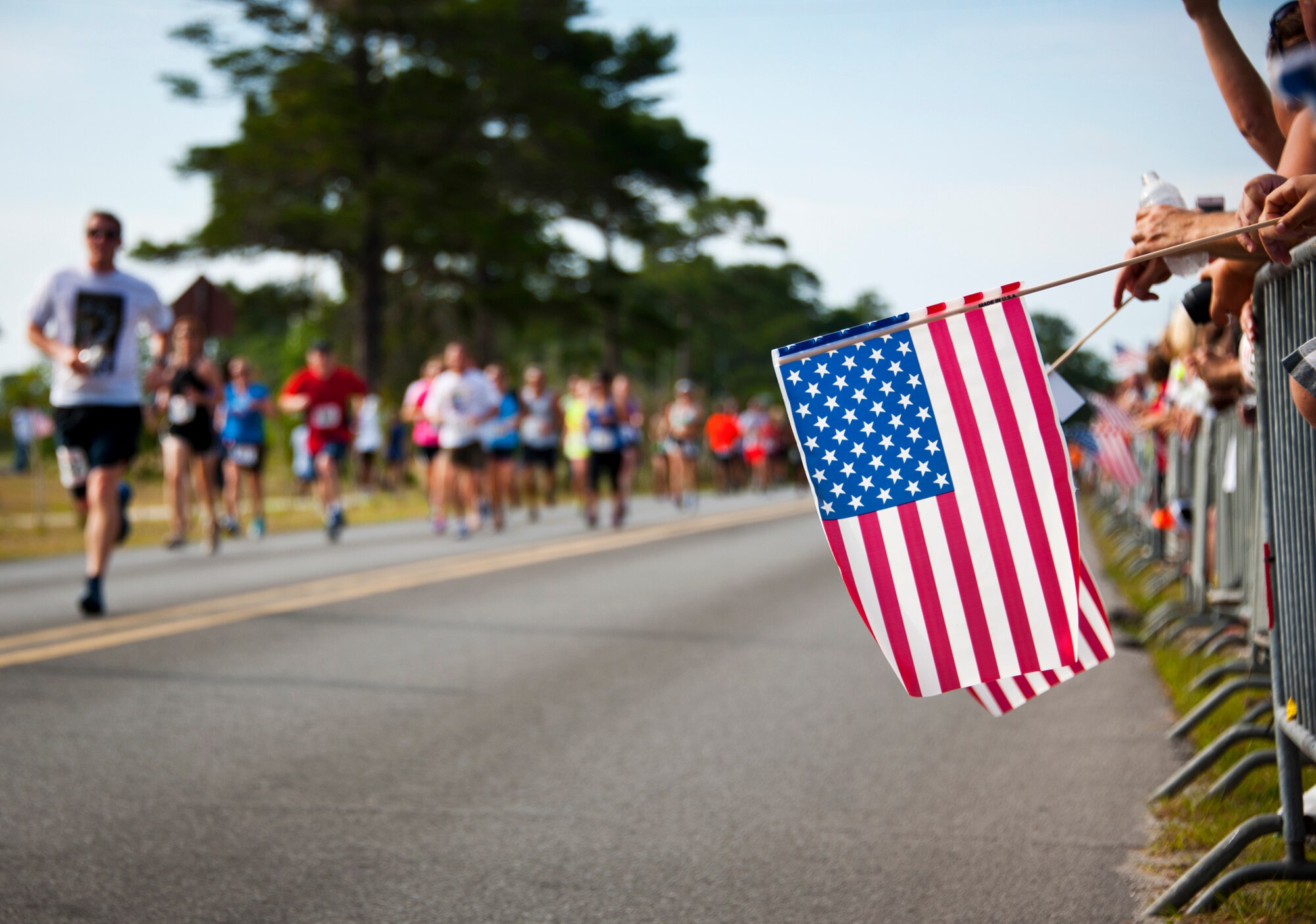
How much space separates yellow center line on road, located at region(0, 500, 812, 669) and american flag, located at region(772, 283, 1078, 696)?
16.4 ft

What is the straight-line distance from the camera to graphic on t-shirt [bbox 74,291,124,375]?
316 inches

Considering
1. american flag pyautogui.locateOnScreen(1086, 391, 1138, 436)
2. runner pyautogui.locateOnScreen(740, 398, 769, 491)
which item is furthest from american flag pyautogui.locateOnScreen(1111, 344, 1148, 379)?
runner pyautogui.locateOnScreen(740, 398, 769, 491)

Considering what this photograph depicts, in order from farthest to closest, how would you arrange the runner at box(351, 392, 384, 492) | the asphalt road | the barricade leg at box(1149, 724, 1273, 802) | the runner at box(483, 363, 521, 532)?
1. the runner at box(351, 392, 384, 492)
2. the runner at box(483, 363, 521, 532)
3. the barricade leg at box(1149, 724, 1273, 802)
4. the asphalt road

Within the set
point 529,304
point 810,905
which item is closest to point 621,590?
point 810,905

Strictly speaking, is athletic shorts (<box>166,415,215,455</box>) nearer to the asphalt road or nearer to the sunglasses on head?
the asphalt road

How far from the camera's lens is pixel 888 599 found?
2.99 meters

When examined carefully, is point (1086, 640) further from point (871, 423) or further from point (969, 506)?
point (871, 423)

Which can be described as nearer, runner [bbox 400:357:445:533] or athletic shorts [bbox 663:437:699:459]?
runner [bbox 400:357:445:533]

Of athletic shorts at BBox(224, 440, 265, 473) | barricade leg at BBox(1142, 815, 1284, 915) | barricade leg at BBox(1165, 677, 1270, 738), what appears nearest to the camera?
barricade leg at BBox(1142, 815, 1284, 915)

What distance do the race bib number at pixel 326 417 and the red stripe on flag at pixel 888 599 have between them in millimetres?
12770

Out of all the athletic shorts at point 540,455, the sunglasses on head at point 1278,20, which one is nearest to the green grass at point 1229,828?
the sunglasses on head at point 1278,20

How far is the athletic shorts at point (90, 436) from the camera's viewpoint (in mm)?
8023

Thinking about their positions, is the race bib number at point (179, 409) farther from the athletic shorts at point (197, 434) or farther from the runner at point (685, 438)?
the runner at point (685, 438)

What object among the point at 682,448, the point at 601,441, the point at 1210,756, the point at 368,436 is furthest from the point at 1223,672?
the point at 368,436
